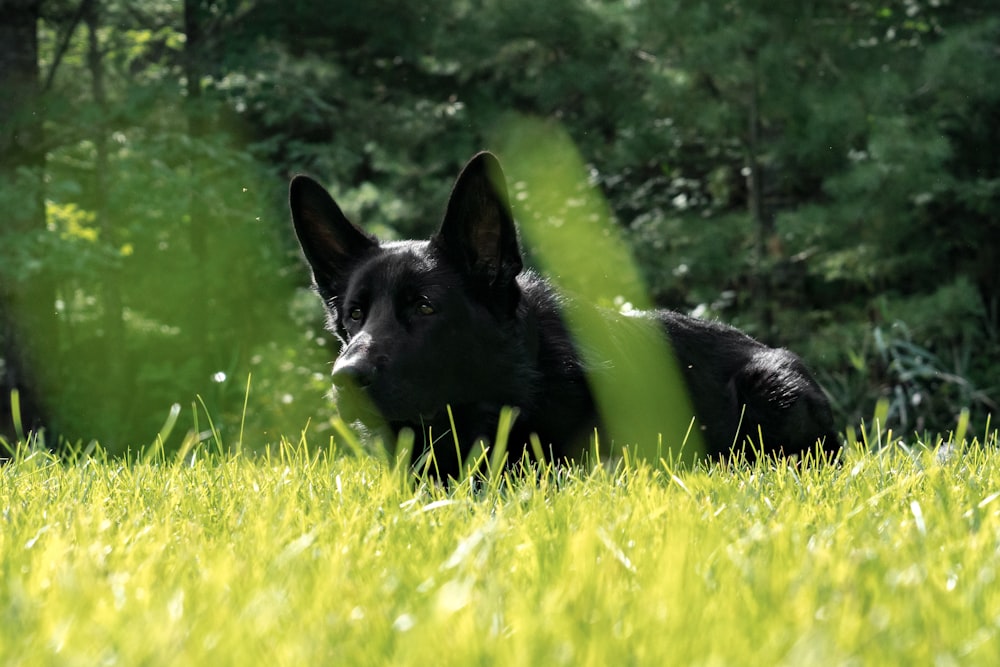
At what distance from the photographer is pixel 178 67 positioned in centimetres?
1077

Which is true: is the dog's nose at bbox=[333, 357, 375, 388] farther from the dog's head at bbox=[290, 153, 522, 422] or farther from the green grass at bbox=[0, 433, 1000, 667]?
the green grass at bbox=[0, 433, 1000, 667]

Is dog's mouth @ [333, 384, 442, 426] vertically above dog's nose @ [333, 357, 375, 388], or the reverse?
dog's nose @ [333, 357, 375, 388]

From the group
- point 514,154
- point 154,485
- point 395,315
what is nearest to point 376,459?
point 395,315

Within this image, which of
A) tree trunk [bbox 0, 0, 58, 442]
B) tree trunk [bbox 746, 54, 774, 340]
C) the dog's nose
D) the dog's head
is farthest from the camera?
tree trunk [bbox 746, 54, 774, 340]

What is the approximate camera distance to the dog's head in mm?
3906

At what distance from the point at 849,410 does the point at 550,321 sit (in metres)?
6.19

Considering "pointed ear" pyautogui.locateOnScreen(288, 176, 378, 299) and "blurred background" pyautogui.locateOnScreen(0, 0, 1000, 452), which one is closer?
"pointed ear" pyautogui.locateOnScreen(288, 176, 378, 299)

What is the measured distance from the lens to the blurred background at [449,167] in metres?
9.73

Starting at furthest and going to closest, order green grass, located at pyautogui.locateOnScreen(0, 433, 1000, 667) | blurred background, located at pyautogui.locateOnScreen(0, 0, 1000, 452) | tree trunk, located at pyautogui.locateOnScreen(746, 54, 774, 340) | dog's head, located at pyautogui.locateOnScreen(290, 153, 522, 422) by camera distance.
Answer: tree trunk, located at pyautogui.locateOnScreen(746, 54, 774, 340), blurred background, located at pyautogui.locateOnScreen(0, 0, 1000, 452), dog's head, located at pyautogui.locateOnScreen(290, 153, 522, 422), green grass, located at pyautogui.locateOnScreen(0, 433, 1000, 667)

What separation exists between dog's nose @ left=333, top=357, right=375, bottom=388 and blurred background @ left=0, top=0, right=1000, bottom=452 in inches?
221

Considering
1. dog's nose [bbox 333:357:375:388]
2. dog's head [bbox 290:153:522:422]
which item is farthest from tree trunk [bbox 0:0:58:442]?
dog's nose [bbox 333:357:375:388]

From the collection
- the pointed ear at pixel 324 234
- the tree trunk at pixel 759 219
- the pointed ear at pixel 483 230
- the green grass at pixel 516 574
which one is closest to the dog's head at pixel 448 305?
the pointed ear at pixel 483 230

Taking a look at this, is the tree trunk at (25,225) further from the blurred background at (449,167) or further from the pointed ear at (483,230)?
the pointed ear at (483,230)

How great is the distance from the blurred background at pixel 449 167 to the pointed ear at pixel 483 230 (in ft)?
17.8
